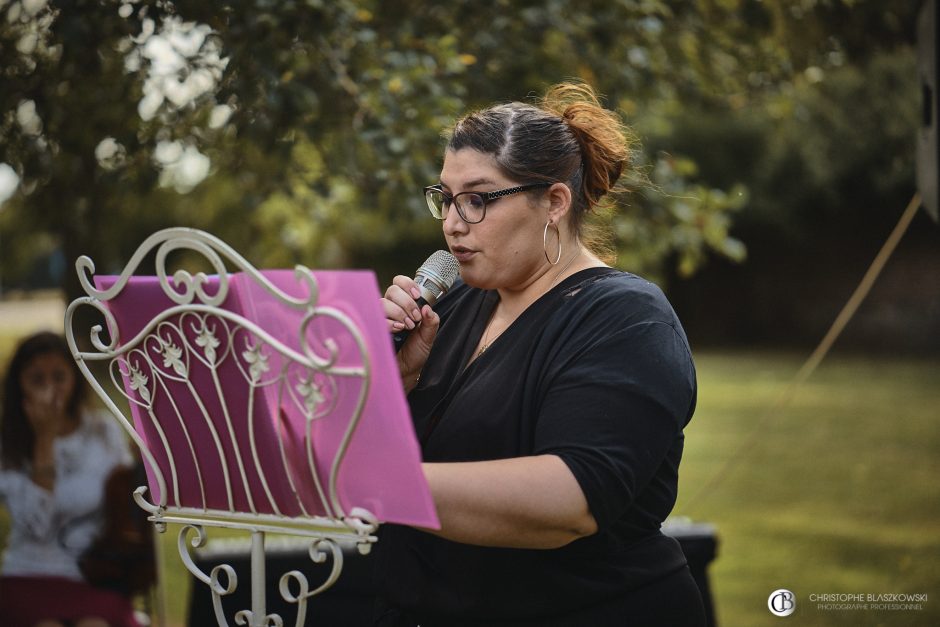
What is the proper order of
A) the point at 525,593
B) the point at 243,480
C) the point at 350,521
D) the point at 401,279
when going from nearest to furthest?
1. the point at 350,521
2. the point at 243,480
3. the point at 525,593
4. the point at 401,279

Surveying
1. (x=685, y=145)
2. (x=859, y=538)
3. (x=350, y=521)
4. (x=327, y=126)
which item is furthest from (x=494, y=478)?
(x=685, y=145)

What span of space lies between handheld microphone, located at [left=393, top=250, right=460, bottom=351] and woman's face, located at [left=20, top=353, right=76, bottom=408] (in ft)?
8.58

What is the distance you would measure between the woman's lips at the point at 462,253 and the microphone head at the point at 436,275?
12cm

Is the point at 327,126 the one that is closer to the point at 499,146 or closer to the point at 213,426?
the point at 499,146

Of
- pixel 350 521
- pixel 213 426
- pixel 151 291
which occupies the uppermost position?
pixel 151 291

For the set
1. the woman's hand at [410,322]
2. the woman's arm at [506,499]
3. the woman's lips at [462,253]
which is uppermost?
the woman's lips at [462,253]

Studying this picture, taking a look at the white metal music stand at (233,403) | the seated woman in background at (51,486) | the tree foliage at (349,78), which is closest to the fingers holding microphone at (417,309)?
the white metal music stand at (233,403)

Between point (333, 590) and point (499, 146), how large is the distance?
208cm

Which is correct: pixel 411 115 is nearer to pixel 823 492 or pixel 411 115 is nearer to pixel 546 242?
pixel 546 242

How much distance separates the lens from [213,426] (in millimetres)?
1590

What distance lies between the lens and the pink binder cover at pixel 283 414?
139cm

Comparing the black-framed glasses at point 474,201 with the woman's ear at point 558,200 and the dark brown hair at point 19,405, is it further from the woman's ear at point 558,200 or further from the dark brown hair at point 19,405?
the dark brown hair at point 19,405

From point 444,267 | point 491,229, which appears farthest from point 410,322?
point 491,229

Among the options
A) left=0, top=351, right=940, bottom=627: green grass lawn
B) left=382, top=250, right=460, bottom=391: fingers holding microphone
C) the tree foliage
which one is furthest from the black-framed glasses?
left=0, top=351, right=940, bottom=627: green grass lawn
